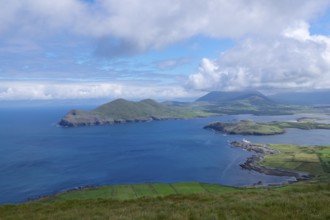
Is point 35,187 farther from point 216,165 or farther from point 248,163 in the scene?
point 248,163

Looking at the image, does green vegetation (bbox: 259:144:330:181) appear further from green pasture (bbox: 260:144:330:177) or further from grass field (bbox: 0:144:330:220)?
grass field (bbox: 0:144:330:220)

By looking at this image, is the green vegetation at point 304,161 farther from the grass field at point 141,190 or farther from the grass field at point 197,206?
the grass field at point 197,206

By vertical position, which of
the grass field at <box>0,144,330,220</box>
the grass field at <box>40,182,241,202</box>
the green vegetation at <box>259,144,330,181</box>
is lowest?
the green vegetation at <box>259,144,330,181</box>

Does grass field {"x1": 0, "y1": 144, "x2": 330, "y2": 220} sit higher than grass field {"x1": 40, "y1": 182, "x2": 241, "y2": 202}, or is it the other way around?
grass field {"x1": 0, "y1": 144, "x2": 330, "y2": 220}

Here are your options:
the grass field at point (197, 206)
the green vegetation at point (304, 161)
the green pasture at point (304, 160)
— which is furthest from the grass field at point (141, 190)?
the grass field at point (197, 206)

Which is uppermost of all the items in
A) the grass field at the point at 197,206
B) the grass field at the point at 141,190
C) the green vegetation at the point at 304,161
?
the grass field at the point at 197,206

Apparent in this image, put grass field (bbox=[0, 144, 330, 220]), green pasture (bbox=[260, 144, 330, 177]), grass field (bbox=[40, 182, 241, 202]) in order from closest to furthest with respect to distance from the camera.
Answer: grass field (bbox=[0, 144, 330, 220]) < grass field (bbox=[40, 182, 241, 202]) < green pasture (bbox=[260, 144, 330, 177])

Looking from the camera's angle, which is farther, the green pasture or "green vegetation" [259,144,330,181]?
the green pasture

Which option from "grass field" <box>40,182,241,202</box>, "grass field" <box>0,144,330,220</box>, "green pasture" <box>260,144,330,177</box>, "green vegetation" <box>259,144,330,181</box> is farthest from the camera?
"green pasture" <box>260,144,330,177</box>

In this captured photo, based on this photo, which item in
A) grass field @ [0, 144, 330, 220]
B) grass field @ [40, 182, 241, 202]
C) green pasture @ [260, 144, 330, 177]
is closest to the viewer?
grass field @ [0, 144, 330, 220]

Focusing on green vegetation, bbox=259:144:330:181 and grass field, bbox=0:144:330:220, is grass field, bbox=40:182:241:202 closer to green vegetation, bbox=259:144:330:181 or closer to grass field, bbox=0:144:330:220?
green vegetation, bbox=259:144:330:181

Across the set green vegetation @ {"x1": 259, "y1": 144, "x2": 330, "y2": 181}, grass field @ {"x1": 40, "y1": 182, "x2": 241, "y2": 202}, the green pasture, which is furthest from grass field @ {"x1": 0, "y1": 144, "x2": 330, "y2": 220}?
the green pasture
